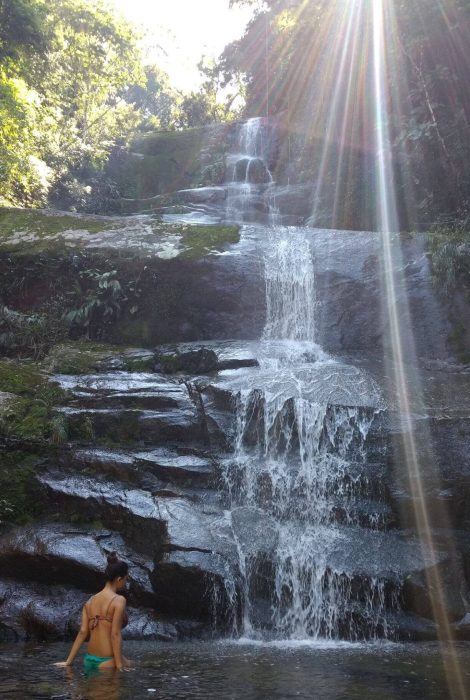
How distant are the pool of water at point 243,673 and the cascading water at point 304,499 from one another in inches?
24.6

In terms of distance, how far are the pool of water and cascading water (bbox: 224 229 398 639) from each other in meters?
0.63

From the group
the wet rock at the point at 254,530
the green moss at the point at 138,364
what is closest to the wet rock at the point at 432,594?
the wet rock at the point at 254,530

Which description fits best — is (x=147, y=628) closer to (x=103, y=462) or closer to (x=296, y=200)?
(x=103, y=462)

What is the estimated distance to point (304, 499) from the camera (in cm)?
881

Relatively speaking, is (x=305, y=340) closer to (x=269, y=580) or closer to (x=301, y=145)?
(x=269, y=580)

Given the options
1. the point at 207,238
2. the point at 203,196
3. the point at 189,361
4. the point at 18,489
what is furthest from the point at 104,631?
the point at 203,196

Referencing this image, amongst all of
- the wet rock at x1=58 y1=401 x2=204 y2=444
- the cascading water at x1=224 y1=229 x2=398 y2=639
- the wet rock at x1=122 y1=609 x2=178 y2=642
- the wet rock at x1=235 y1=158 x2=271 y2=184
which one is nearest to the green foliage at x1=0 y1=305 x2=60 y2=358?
the wet rock at x1=58 y1=401 x2=204 y2=444

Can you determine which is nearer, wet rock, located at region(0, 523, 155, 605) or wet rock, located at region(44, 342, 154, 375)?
wet rock, located at region(0, 523, 155, 605)

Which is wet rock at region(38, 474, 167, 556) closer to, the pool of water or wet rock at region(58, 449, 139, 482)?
wet rock at region(58, 449, 139, 482)

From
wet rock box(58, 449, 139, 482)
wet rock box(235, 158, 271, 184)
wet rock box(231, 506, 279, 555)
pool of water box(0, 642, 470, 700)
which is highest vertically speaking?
wet rock box(235, 158, 271, 184)

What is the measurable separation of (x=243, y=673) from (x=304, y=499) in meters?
3.58

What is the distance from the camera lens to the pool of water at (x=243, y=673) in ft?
15.3

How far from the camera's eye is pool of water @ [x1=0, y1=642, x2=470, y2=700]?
4672 mm

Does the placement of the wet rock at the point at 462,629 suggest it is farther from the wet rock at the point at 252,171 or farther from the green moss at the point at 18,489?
the wet rock at the point at 252,171
